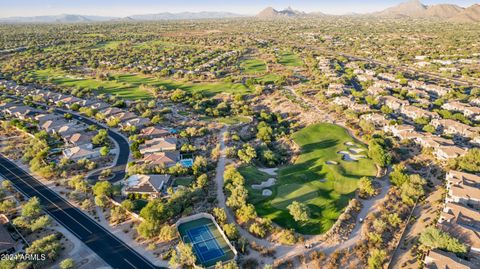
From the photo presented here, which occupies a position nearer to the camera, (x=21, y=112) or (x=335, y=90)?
(x=21, y=112)

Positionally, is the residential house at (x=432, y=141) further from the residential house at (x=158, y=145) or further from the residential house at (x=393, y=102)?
the residential house at (x=158, y=145)

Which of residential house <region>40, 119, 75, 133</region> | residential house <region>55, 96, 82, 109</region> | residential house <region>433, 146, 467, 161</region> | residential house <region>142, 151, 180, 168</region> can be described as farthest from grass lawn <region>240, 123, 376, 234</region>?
residential house <region>55, 96, 82, 109</region>

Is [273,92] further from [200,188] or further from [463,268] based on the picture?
[463,268]

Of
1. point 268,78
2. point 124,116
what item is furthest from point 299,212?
point 268,78

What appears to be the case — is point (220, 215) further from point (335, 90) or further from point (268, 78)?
point (268, 78)

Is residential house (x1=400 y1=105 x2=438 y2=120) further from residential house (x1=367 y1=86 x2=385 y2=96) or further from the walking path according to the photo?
the walking path
